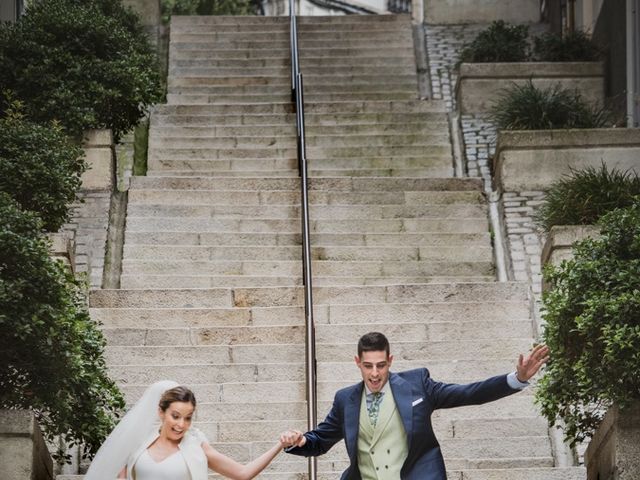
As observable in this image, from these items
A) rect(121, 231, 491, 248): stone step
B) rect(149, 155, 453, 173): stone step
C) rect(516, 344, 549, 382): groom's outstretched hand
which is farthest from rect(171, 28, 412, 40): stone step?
rect(516, 344, 549, 382): groom's outstretched hand

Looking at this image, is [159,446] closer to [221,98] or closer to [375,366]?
[375,366]

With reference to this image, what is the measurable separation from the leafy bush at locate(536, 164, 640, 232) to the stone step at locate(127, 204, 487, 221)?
178 cm

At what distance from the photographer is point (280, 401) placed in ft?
37.3

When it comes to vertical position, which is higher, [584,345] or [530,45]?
[530,45]

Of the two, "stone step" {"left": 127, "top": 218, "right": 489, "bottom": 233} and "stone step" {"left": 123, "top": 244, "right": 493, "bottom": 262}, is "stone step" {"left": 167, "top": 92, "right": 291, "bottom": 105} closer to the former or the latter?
"stone step" {"left": 127, "top": 218, "right": 489, "bottom": 233}

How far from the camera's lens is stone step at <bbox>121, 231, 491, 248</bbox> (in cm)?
1455

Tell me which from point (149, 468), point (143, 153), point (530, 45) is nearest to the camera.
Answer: point (149, 468)

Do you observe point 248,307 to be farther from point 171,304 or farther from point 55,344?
point 55,344

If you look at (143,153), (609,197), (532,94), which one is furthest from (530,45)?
(609,197)

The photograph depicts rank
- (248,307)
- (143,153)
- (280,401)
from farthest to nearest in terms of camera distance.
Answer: (143,153), (248,307), (280,401)

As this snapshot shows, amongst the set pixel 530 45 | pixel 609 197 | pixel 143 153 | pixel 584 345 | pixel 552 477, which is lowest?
pixel 552 477

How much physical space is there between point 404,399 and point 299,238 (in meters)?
6.91

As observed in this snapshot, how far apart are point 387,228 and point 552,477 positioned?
5.32m

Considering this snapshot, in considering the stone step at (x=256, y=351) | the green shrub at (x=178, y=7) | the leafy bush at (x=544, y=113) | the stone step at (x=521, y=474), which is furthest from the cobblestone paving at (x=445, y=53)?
the stone step at (x=521, y=474)
